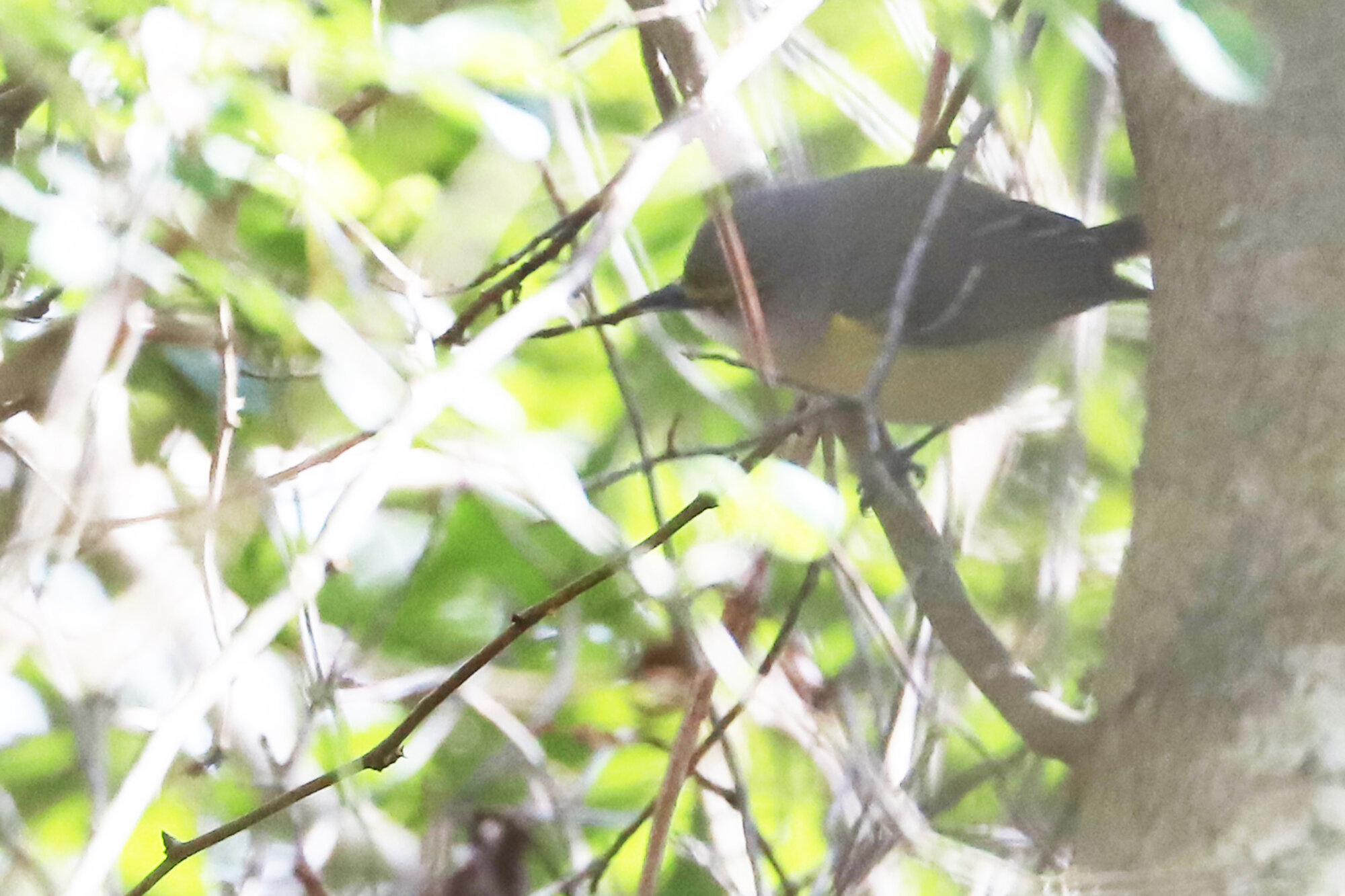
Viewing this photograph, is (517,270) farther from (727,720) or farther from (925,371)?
(925,371)

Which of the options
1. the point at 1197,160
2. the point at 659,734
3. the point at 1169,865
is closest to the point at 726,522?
the point at 1169,865

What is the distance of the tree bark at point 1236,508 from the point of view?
0.77 m

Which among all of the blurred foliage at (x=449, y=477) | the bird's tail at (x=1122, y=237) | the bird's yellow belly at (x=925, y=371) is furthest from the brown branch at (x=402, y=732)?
the bird's yellow belly at (x=925, y=371)

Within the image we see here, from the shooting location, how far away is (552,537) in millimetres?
1425

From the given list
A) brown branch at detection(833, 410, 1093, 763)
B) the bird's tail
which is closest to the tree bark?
brown branch at detection(833, 410, 1093, 763)

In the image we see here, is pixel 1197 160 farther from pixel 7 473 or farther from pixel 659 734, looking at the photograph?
pixel 7 473

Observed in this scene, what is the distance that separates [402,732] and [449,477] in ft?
1.60

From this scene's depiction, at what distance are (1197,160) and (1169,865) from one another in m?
0.63

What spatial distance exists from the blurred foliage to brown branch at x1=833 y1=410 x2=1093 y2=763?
29 mm

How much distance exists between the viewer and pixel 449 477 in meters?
1.31

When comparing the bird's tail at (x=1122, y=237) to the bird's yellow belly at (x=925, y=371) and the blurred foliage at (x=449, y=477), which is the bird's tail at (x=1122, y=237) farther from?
the bird's yellow belly at (x=925, y=371)

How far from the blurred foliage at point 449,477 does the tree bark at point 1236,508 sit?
3.6 inches

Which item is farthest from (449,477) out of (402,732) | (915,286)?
(915,286)

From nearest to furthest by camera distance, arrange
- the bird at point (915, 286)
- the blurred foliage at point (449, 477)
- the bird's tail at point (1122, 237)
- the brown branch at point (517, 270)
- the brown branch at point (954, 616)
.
Answer: the blurred foliage at point (449, 477) < the brown branch at point (954, 616) < the brown branch at point (517, 270) < the bird's tail at point (1122, 237) < the bird at point (915, 286)
